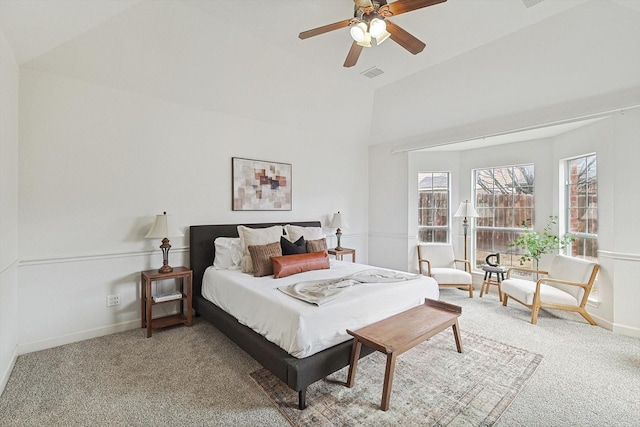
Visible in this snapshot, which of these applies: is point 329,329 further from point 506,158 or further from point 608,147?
point 506,158

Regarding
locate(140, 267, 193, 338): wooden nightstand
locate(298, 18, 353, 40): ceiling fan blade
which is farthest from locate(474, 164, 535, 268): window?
locate(140, 267, 193, 338): wooden nightstand

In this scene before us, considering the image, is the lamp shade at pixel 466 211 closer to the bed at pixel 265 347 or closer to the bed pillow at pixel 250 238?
the bed at pixel 265 347

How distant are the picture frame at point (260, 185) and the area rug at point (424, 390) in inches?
94.5

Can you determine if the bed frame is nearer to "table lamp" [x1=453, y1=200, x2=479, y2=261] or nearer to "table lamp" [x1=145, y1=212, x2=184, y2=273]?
"table lamp" [x1=145, y1=212, x2=184, y2=273]

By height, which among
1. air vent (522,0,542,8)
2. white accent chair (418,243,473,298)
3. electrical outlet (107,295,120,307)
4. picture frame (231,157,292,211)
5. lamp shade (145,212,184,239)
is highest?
air vent (522,0,542,8)

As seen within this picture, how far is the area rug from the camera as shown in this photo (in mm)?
1953

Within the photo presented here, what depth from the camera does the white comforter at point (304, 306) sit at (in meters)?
2.12

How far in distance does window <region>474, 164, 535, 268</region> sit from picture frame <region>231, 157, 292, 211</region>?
354 cm

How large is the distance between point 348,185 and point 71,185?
13.5 ft

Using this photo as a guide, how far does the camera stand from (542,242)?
14.5 ft

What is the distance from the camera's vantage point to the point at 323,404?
6.81ft

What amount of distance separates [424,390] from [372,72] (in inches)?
153

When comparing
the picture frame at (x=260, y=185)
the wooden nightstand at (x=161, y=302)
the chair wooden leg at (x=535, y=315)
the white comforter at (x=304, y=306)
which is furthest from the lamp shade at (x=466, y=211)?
the wooden nightstand at (x=161, y=302)

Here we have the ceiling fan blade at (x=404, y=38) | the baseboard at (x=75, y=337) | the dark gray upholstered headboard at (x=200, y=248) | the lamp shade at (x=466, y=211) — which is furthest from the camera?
the lamp shade at (x=466, y=211)
